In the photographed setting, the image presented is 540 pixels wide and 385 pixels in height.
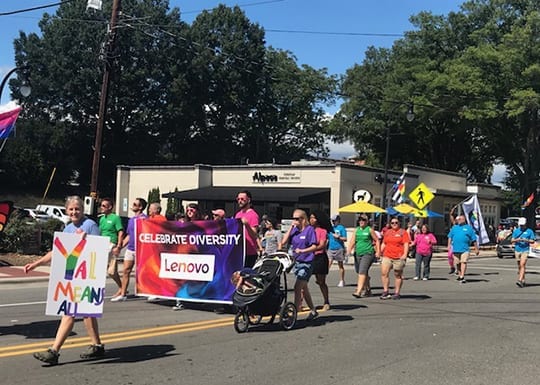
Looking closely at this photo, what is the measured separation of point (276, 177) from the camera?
121 feet

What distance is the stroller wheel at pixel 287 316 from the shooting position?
8680 millimetres

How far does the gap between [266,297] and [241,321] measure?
515 millimetres

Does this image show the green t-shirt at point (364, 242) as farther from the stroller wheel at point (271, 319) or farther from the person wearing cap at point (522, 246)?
the person wearing cap at point (522, 246)

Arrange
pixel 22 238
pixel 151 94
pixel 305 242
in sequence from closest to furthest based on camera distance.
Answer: pixel 305 242 < pixel 22 238 < pixel 151 94

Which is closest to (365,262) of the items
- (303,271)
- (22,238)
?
(303,271)

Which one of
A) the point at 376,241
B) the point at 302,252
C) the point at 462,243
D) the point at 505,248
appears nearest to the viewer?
the point at 302,252

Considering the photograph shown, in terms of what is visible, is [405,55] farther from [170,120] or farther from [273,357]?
[273,357]

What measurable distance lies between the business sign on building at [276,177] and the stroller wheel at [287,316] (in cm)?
2717

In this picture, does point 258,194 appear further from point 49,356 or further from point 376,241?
point 49,356

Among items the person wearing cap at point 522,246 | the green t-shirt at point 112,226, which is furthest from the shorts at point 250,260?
the person wearing cap at point 522,246

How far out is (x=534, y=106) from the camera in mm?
38344

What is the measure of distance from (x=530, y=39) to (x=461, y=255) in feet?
91.0

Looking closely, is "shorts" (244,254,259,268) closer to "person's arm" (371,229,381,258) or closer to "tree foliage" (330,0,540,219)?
"person's arm" (371,229,381,258)

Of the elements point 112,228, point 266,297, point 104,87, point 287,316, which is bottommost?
point 287,316
